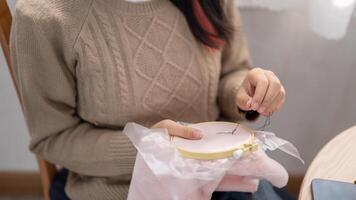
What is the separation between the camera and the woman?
2.13 ft

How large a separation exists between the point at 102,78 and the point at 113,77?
2 centimetres

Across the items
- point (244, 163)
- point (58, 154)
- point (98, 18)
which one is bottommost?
point (58, 154)

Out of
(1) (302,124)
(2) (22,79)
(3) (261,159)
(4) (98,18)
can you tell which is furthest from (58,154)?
(1) (302,124)

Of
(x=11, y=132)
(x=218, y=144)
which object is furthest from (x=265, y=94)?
(x=11, y=132)

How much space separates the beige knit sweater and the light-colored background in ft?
0.92

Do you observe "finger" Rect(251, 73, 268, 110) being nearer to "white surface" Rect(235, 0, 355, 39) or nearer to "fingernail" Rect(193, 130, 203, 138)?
"fingernail" Rect(193, 130, 203, 138)

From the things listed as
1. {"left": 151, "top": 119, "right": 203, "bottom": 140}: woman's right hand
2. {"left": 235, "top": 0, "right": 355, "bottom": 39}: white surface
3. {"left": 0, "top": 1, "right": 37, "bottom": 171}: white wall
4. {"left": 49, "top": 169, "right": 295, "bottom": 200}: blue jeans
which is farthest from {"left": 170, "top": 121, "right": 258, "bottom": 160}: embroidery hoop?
{"left": 0, "top": 1, "right": 37, "bottom": 171}: white wall

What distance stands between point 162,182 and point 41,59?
0.89ft

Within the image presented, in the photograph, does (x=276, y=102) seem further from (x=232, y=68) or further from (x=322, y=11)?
(x=322, y=11)

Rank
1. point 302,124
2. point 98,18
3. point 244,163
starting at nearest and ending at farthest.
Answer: point 244,163
point 98,18
point 302,124

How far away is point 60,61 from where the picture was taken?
686mm

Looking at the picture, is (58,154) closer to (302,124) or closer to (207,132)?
(207,132)

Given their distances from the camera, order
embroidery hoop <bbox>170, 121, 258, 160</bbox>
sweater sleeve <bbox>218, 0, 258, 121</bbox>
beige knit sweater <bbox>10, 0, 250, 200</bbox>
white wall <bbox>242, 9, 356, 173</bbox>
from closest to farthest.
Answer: embroidery hoop <bbox>170, 121, 258, 160</bbox> → beige knit sweater <bbox>10, 0, 250, 200</bbox> → sweater sleeve <bbox>218, 0, 258, 121</bbox> → white wall <bbox>242, 9, 356, 173</bbox>

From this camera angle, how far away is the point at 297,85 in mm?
1136
